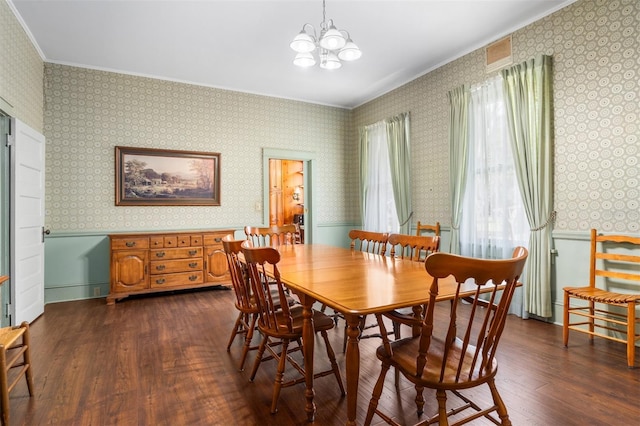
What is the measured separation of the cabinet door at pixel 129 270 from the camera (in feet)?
14.4

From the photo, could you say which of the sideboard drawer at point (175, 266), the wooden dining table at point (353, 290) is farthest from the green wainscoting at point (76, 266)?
the wooden dining table at point (353, 290)

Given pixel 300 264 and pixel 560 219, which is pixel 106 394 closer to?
pixel 300 264

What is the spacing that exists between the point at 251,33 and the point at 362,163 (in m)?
2.97

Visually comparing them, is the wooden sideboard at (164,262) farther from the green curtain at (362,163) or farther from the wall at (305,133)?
the green curtain at (362,163)

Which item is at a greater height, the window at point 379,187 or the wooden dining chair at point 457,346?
the window at point 379,187

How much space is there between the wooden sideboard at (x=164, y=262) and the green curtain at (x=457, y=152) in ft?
10.0

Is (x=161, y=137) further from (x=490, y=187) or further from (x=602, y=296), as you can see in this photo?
(x=602, y=296)

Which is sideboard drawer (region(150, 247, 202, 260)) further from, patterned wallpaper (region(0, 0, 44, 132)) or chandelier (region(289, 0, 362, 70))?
chandelier (region(289, 0, 362, 70))

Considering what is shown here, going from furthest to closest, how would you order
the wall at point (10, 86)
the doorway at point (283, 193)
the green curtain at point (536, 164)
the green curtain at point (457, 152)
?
the doorway at point (283, 193) < the green curtain at point (457, 152) < the green curtain at point (536, 164) < the wall at point (10, 86)

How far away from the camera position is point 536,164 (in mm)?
3455

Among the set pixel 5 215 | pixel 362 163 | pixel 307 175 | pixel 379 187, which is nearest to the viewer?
pixel 5 215

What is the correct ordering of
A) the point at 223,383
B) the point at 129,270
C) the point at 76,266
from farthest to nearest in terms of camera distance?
the point at 76,266 < the point at 129,270 < the point at 223,383

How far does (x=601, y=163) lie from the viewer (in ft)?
10.1

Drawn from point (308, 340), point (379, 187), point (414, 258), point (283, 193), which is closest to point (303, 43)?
point (414, 258)
